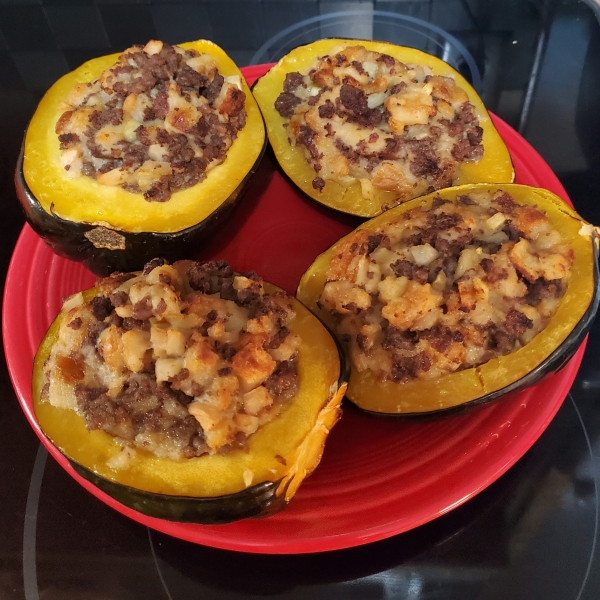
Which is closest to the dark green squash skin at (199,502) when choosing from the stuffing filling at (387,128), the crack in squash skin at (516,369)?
the crack in squash skin at (516,369)

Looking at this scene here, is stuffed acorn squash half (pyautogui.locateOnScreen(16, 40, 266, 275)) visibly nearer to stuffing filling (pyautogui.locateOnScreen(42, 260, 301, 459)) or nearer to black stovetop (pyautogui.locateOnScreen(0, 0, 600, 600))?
stuffing filling (pyautogui.locateOnScreen(42, 260, 301, 459))

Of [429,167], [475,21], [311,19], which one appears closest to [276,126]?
[429,167]

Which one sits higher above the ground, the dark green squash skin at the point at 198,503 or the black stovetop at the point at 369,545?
the dark green squash skin at the point at 198,503

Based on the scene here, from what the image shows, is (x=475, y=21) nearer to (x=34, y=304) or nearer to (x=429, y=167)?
(x=429, y=167)

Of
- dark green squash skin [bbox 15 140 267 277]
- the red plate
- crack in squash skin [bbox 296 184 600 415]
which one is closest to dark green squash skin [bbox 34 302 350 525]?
the red plate

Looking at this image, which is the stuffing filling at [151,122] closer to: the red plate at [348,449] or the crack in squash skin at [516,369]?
the red plate at [348,449]

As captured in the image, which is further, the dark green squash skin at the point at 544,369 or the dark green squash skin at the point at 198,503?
the dark green squash skin at the point at 544,369
